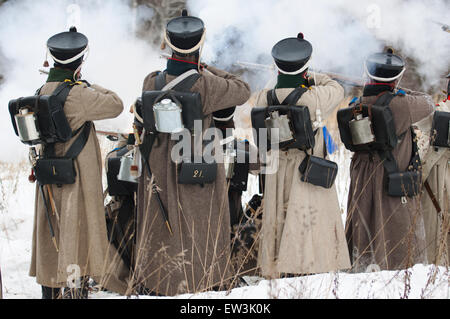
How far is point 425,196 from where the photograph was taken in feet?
13.4

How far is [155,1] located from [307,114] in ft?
51.6

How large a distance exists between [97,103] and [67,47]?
0.43m

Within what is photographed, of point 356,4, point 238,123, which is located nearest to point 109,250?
point 238,123

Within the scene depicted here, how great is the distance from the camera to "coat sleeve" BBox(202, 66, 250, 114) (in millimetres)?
3297

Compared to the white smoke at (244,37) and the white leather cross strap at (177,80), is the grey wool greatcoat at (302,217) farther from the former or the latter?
the white smoke at (244,37)

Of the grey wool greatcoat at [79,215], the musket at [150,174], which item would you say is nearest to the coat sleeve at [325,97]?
the musket at [150,174]

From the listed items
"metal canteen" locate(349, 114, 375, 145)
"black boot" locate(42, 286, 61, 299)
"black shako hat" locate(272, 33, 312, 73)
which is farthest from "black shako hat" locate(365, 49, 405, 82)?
"black boot" locate(42, 286, 61, 299)

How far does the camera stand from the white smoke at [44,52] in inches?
404

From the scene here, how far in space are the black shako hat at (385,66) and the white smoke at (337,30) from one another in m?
5.05

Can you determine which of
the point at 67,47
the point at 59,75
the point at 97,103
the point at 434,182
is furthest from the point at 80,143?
the point at 434,182

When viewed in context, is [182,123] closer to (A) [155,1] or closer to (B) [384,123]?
(B) [384,123]

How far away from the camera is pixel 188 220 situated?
133 inches

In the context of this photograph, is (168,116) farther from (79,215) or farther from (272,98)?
(79,215)

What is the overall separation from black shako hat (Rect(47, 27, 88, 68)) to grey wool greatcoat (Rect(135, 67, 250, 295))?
52 cm
